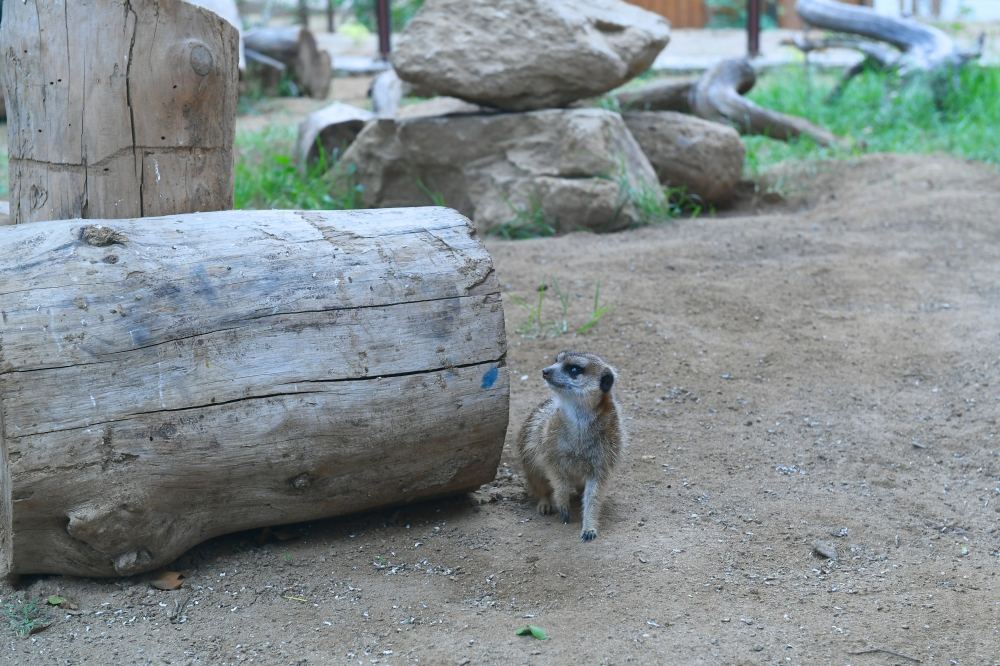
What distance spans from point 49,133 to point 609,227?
3.70 metres

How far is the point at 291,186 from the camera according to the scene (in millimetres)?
6707

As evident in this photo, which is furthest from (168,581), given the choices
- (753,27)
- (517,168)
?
(753,27)

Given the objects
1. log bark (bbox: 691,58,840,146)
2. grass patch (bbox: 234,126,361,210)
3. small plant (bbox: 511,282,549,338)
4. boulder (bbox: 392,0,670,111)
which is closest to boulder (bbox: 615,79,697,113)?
log bark (bbox: 691,58,840,146)

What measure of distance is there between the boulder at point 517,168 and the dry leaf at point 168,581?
3.71 meters

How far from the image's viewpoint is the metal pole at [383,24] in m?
12.1

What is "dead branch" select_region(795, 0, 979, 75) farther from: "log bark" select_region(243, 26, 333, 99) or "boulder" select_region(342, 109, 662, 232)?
"log bark" select_region(243, 26, 333, 99)

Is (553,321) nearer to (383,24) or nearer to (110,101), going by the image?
(110,101)

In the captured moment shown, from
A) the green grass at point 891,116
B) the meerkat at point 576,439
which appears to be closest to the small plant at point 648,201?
the green grass at point 891,116

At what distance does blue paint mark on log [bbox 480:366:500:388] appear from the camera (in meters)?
3.11

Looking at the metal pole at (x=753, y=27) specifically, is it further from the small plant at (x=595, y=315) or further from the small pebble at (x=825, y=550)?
the small pebble at (x=825, y=550)

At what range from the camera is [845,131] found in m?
8.73

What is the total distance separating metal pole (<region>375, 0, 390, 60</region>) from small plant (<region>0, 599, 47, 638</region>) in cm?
1029

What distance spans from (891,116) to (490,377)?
22.9ft

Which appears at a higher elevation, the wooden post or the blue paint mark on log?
the wooden post
